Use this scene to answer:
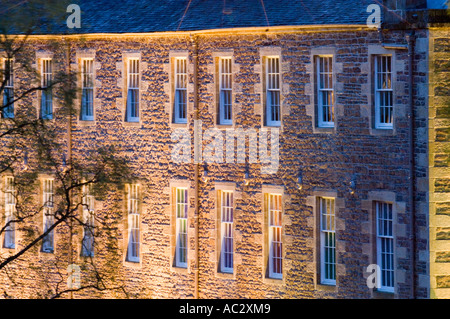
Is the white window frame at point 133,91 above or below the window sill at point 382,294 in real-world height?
above

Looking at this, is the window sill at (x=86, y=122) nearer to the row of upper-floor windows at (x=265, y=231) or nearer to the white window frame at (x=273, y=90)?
the row of upper-floor windows at (x=265, y=231)

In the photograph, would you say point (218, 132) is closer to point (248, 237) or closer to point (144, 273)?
point (248, 237)

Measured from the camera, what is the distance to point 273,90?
3003 centimetres

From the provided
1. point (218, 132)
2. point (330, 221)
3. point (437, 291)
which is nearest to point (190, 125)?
point (218, 132)

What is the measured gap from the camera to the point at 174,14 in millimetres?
33062

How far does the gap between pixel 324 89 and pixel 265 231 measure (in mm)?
4268

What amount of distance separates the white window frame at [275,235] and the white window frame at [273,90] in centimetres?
207

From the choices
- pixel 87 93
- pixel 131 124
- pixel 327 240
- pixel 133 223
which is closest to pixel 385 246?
pixel 327 240

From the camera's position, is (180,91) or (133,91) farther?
(133,91)

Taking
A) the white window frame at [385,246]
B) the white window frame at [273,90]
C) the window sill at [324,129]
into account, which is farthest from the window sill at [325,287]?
the white window frame at [273,90]

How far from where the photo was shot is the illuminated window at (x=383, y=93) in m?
27.4

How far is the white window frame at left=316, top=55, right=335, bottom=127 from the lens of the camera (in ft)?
94.3

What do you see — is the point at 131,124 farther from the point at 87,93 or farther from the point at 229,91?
the point at 229,91

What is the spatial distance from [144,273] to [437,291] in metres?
10.3
